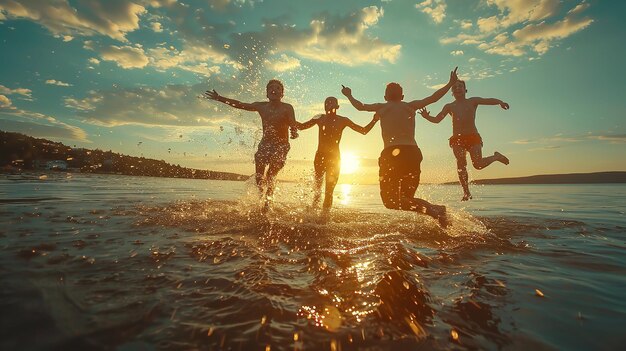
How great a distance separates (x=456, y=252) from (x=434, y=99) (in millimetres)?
3153

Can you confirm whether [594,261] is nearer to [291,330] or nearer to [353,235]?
[353,235]

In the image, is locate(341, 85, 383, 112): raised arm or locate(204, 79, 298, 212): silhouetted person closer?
locate(341, 85, 383, 112): raised arm

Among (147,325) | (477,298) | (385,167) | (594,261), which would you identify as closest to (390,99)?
(385,167)

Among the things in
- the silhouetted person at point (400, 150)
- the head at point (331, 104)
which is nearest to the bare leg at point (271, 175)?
the head at point (331, 104)

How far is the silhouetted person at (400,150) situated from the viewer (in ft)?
19.0

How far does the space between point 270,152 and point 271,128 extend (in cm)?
60

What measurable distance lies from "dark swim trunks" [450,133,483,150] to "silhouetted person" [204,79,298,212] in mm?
4725

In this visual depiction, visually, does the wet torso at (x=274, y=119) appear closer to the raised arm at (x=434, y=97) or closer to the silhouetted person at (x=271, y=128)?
the silhouetted person at (x=271, y=128)

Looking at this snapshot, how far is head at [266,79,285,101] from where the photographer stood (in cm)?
757

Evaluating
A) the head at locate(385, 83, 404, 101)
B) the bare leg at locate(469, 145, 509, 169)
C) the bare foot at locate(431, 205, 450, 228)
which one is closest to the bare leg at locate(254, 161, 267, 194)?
the head at locate(385, 83, 404, 101)

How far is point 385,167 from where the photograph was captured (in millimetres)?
5980

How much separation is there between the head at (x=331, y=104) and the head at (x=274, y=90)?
4.56 ft

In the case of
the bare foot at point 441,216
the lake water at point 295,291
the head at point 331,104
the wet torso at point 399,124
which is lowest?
the lake water at point 295,291

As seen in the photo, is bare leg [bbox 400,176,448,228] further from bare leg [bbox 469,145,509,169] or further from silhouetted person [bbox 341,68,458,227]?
bare leg [bbox 469,145,509,169]
